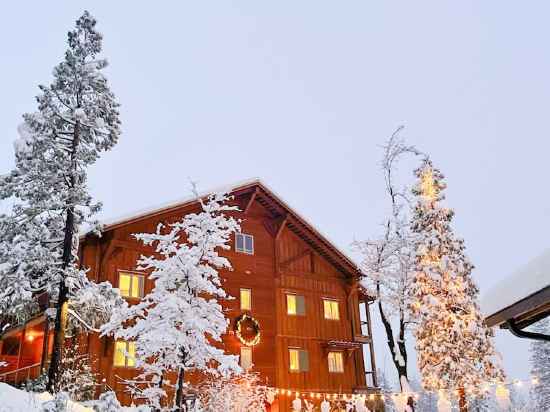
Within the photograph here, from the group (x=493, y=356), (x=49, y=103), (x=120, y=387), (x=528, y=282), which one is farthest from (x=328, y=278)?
(x=528, y=282)

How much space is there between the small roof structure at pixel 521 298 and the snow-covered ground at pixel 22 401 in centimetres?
1101

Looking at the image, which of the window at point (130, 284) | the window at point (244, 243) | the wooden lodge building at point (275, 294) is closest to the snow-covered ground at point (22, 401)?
the wooden lodge building at point (275, 294)

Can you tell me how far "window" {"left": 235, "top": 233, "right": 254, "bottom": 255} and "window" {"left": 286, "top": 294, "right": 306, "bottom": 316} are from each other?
305 centimetres

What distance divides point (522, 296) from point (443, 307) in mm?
19448

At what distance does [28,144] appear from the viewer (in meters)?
19.4

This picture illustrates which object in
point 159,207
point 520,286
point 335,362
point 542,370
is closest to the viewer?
point 520,286

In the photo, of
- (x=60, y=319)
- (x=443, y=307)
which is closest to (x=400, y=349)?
(x=443, y=307)

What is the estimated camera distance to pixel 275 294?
96.7ft

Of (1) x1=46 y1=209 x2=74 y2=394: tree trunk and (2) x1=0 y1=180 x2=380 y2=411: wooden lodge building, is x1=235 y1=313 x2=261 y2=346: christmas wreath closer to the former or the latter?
(2) x1=0 y1=180 x2=380 y2=411: wooden lodge building

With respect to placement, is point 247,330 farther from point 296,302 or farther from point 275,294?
point 296,302

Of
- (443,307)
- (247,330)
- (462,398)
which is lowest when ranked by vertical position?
(462,398)

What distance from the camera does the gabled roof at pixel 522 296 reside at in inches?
262

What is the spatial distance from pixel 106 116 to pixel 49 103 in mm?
1883

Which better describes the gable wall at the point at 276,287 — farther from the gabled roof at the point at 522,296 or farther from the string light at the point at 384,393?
the gabled roof at the point at 522,296
